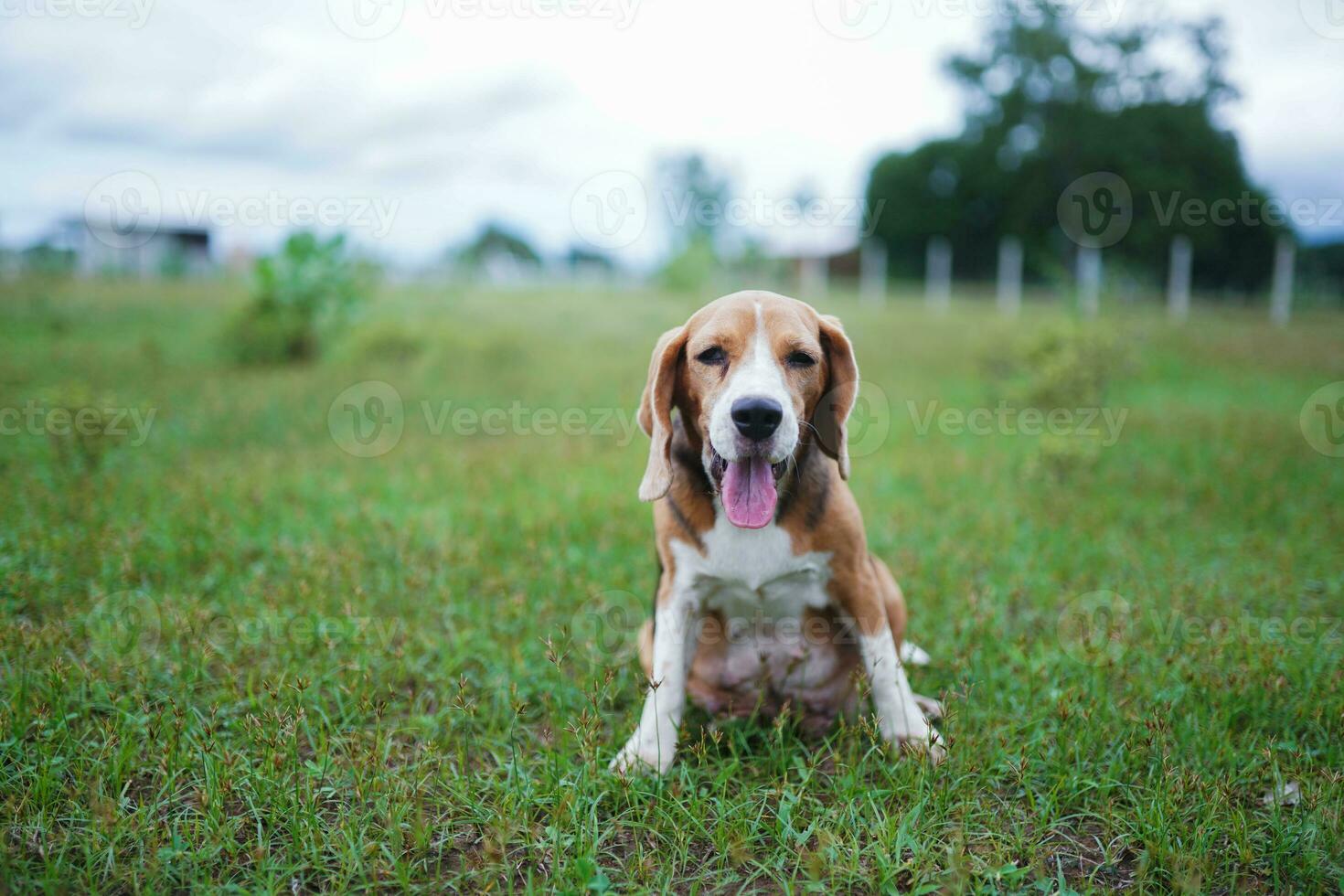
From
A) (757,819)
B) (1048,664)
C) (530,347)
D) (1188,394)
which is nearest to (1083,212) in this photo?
A: (1188,394)

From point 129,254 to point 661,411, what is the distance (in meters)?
25.1

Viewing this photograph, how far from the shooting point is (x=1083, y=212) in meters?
27.6

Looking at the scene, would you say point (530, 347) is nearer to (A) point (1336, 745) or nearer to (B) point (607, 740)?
(B) point (607, 740)

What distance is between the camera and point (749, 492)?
284 cm

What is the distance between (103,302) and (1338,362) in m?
23.3

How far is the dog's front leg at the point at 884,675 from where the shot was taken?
9.80 ft

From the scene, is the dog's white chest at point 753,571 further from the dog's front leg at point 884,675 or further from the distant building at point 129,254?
the distant building at point 129,254

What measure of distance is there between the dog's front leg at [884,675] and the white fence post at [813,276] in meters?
24.9

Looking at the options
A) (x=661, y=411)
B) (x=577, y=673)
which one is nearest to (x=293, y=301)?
(x=577, y=673)

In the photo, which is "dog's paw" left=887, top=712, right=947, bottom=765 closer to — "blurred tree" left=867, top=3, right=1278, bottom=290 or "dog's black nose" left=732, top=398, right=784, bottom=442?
"dog's black nose" left=732, top=398, right=784, bottom=442

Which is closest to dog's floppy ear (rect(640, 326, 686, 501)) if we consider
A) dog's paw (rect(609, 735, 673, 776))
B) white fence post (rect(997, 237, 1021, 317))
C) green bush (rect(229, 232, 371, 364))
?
dog's paw (rect(609, 735, 673, 776))

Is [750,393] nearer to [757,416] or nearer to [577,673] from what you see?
[757,416]

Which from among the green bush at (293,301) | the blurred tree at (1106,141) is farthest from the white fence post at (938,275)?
the green bush at (293,301)

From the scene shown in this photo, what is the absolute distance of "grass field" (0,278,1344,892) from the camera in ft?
8.19
